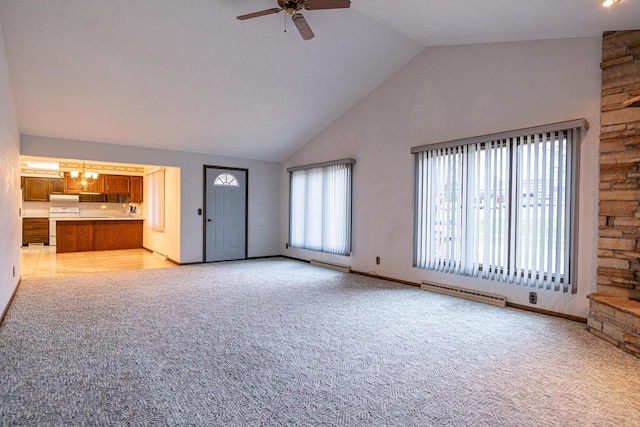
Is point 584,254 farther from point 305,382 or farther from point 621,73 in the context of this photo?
point 305,382

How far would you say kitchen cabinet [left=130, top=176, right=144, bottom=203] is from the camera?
9.44 m

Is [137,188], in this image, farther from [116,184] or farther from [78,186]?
[78,186]

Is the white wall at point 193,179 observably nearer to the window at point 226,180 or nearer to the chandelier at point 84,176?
the window at point 226,180

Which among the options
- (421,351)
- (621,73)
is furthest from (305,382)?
(621,73)

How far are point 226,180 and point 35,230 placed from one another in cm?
663

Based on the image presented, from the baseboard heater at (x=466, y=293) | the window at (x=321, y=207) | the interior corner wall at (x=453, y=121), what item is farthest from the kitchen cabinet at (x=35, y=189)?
the baseboard heater at (x=466, y=293)

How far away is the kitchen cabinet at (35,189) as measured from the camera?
9.53 meters

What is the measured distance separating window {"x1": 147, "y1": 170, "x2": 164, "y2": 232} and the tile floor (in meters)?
0.75

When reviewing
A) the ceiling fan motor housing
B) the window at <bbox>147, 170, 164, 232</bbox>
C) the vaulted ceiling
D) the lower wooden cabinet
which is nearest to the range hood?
the lower wooden cabinet

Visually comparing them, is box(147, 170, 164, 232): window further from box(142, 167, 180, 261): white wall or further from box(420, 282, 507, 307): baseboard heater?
box(420, 282, 507, 307): baseboard heater

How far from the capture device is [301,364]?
8.10 feet

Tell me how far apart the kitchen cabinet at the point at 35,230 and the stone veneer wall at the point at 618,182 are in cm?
1234

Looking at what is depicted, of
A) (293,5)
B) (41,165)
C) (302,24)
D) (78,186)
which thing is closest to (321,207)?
(302,24)

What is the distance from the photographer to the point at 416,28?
4.24 m
